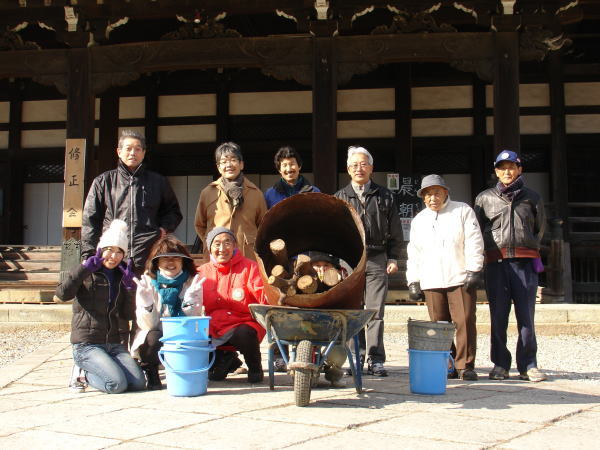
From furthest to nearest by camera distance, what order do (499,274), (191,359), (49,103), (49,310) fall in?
1. (49,103)
2. (49,310)
3. (499,274)
4. (191,359)

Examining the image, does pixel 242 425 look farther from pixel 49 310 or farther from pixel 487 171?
pixel 487 171

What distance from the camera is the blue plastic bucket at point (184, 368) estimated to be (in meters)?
4.52

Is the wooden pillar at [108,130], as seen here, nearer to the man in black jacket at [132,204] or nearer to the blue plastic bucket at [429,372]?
the man in black jacket at [132,204]

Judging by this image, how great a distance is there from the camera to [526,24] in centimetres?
973

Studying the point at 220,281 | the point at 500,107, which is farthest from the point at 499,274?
the point at 500,107

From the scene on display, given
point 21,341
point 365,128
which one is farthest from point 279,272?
point 365,128

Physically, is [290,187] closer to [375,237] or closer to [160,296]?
[375,237]

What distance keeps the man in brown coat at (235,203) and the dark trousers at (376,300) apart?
35.9 inches

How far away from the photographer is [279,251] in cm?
469

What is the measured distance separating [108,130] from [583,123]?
7867mm

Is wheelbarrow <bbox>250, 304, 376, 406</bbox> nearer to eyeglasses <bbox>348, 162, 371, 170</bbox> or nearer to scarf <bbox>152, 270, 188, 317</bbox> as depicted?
scarf <bbox>152, 270, 188, 317</bbox>

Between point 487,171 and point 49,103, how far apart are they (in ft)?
25.3

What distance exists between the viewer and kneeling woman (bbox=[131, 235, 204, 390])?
4871mm

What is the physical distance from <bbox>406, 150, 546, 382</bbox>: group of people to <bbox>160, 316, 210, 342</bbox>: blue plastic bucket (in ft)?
5.61
